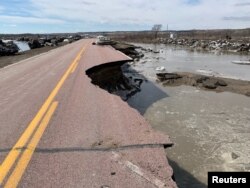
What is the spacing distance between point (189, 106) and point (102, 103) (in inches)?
260

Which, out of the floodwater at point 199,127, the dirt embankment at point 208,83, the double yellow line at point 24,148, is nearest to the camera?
the double yellow line at point 24,148

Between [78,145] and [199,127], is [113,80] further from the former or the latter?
[78,145]

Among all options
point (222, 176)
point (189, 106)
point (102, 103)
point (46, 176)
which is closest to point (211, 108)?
point (189, 106)

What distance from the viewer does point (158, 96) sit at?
655 inches

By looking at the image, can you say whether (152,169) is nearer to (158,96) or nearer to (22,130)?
(22,130)

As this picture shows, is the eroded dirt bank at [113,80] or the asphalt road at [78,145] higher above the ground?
the asphalt road at [78,145]

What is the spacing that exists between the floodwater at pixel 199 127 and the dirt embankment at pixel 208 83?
92 cm

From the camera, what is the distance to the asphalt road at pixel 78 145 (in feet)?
13.6

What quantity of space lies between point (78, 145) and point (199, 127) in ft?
20.8

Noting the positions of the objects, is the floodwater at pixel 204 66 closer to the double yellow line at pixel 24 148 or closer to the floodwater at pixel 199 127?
the floodwater at pixel 199 127

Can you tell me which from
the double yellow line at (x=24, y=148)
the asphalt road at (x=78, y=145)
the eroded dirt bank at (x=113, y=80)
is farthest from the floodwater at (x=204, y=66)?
the double yellow line at (x=24, y=148)

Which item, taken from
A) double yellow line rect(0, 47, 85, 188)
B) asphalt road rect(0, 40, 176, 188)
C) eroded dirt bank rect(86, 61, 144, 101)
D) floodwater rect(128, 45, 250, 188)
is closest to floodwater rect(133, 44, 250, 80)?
eroded dirt bank rect(86, 61, 144, 101)

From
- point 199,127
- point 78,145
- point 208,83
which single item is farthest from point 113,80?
point 78,145

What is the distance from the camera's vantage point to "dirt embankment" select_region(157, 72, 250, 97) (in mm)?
18094
